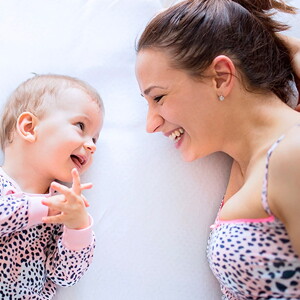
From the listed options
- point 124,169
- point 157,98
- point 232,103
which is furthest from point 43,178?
point 232,103

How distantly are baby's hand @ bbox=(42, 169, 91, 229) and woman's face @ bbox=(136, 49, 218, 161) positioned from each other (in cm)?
30

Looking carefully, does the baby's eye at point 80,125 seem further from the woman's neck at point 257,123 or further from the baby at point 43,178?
the woman's neck at point 257,123

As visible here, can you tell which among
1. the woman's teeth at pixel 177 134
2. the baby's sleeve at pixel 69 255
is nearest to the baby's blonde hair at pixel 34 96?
the woman's teeth at pixel 177 134

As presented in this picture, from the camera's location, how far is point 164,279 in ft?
4.29

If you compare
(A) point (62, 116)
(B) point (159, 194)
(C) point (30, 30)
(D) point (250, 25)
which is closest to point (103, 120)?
(A) point (62, 116)

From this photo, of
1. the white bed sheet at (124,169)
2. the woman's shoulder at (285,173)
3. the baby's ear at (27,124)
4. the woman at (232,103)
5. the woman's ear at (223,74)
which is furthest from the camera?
the white bed sheet at (124,169)

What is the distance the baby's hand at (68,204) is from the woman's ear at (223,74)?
412 mm

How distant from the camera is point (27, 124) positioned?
1.22 meters

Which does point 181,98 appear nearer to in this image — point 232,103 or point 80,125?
point 232,103

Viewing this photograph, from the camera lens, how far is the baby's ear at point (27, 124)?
1206 mm

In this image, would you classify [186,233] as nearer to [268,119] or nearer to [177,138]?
[177,138]

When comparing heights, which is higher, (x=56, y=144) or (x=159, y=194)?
(x=56, y=144)

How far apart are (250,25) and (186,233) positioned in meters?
0.61

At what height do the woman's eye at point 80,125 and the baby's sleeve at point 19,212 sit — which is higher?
the woman's eye at point 80,125
